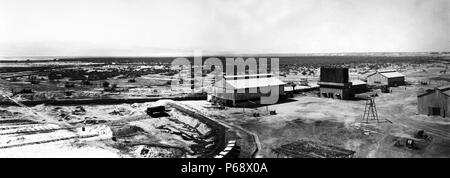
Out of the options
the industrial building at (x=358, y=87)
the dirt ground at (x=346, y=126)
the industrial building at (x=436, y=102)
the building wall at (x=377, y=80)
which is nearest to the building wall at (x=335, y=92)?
the dirt ground at (x=346, y=126)

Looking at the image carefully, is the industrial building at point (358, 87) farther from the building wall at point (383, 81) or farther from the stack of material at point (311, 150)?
the stack of material at point (311, 150)

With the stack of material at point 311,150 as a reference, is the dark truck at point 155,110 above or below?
above

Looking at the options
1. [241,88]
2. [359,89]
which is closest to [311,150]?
[241,88]

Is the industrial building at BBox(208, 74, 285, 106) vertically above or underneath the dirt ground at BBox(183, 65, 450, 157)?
above

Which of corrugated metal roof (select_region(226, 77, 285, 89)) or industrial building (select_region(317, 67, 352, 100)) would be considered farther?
industrial building (select_region(317, 67, 352, 100))

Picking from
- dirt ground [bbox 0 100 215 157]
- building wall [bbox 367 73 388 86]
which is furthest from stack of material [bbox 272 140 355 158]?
building wall [bbox 367 73 388 86]

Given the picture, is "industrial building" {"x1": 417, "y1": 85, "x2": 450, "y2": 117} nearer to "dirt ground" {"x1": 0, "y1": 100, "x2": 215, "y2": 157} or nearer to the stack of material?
the stack of material

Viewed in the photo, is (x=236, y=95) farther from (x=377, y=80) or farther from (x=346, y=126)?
(x=377, y=80)
